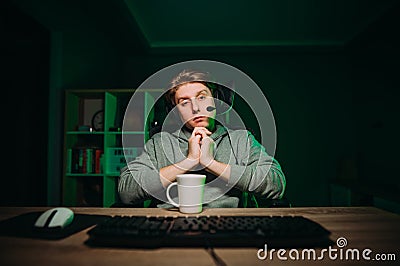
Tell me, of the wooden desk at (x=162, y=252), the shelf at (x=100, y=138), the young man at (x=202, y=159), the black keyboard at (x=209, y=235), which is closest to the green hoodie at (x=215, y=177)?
the young man at (x=202, y=159)

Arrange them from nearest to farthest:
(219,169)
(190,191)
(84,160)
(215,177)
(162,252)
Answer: (162,252) → (190,191) → (219,169) → (215,177) → (84,160)

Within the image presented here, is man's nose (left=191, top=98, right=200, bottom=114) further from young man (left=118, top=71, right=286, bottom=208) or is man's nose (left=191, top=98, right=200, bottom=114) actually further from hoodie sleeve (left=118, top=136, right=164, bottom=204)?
hoodie sleeve (left=118, top=136, right=164, bottom=204)

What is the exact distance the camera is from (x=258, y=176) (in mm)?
1241

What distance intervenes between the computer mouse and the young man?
1.42 feet

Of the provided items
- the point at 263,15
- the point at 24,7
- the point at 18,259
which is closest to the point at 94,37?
the point at 24,7

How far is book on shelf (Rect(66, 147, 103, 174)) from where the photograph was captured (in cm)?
286

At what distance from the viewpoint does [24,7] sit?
2332 mm

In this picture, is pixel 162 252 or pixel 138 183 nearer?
pixel 162 252

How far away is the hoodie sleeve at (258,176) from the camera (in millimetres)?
1209

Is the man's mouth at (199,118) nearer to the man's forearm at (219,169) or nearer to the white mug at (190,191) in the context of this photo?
the man's forearm at (219,169)

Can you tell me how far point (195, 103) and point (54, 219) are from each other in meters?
0.74

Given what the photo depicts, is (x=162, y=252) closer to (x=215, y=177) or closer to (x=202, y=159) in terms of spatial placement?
(x=202, y=159)

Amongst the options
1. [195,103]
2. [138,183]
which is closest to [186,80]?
[195,103]

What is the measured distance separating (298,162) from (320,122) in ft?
2.00
